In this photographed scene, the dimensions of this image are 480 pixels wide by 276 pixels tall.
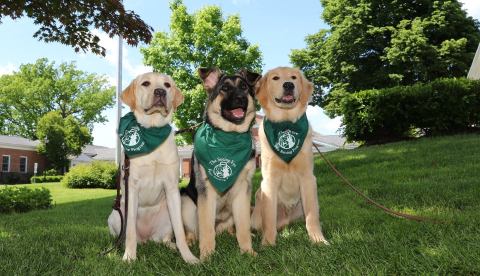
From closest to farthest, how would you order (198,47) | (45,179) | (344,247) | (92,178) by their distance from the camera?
1. (344,247)
2. (92,178)
3. (198,47)
4. (45,179)

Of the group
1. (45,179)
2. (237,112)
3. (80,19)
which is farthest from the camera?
(45,179)

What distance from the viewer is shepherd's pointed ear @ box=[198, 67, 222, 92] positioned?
14.8 ft

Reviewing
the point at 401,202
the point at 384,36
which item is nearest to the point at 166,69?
the point at 384,36

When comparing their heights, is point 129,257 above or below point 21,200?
below

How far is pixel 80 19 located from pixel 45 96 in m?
52.2

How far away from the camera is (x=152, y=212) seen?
472cm

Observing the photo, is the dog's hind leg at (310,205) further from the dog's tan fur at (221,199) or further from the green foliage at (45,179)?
the green foliage at (45,179)

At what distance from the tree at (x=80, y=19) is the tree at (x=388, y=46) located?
17.3 m

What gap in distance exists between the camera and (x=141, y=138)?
4.33m

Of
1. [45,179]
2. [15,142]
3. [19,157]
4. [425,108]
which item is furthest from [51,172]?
[425,108]

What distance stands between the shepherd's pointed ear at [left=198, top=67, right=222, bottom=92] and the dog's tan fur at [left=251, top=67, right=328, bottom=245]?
0.54m

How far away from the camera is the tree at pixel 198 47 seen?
3559 centimetres

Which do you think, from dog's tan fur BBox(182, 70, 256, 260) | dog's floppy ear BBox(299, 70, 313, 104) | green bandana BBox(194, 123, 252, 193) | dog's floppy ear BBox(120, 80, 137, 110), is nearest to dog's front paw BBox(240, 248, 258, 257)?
dog's tan fur BBox(182, 70, 256, 260)

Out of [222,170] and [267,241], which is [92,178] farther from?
[222,170]
